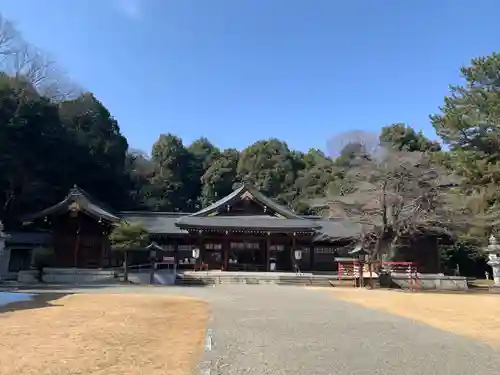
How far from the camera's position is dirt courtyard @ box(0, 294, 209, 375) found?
5.02 metres

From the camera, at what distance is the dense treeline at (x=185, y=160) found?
25391 mm

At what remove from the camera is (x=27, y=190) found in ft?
107

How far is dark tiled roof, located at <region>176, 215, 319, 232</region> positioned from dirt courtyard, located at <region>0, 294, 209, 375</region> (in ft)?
49.6

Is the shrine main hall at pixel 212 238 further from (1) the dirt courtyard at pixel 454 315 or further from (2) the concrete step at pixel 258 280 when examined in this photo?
(1) the dirt courtyard at pixel 454 315

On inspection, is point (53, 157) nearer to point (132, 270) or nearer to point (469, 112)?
point (132, 270)

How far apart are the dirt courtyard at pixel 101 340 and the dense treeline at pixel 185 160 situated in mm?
19453

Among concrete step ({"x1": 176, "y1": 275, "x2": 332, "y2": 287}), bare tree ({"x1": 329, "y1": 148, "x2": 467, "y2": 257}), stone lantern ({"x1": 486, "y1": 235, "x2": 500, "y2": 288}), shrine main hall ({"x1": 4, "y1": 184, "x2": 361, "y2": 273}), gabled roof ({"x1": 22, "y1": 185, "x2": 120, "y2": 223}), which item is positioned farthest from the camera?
shrine main hall ({"x1": 4, "y1": 184, "x2": 361, "y2": 273})

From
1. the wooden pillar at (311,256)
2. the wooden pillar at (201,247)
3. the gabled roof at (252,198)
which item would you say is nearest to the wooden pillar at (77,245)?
the gabled roof at (252,198)

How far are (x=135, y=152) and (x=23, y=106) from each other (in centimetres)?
3603

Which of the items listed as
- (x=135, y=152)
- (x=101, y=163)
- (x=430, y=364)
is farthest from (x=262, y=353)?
(x=135, y=152)

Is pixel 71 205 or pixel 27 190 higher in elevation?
pixel 27 190

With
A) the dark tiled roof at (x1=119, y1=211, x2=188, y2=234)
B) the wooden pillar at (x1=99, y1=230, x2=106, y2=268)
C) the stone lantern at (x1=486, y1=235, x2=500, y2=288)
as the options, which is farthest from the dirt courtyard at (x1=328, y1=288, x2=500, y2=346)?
the wooden pillar at (x1=99, y1=230, x2=106, y2=268)

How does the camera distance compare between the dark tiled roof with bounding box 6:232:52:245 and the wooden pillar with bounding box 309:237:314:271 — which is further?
the wooden pillar with bounding box 309:237:314:271

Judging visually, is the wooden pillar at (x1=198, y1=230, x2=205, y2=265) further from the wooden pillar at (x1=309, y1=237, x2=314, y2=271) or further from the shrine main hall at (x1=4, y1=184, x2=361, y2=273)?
the wooden pillar at (x1=309, y1=237, x2=314, y2=271)
